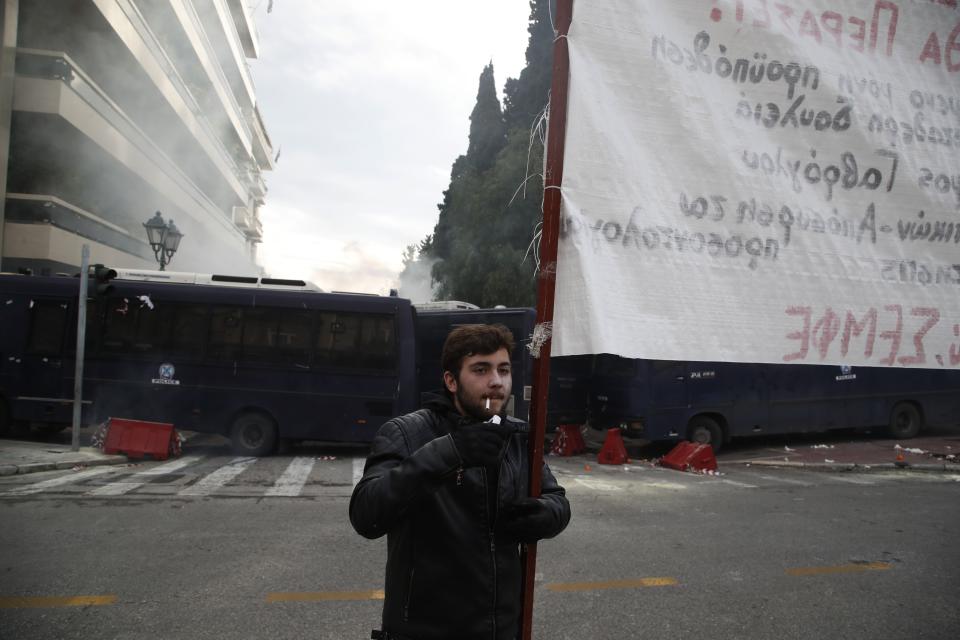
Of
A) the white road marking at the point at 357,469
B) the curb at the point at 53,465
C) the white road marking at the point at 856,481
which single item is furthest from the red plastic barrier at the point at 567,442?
the curb at the point at 53,465

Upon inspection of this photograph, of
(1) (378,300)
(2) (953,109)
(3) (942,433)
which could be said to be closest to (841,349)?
(2) (953,109)

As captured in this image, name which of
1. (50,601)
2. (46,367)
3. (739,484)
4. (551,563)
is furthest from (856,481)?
(46,367)

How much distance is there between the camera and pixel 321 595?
4.59 m

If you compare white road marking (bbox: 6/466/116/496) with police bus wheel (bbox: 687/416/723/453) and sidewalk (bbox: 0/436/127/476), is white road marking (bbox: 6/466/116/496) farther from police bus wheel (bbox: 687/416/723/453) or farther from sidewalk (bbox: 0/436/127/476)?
police bus wheel (bbox: 687/416/723/453)

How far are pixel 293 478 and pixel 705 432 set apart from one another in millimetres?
8059

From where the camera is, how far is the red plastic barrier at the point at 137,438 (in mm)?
10867

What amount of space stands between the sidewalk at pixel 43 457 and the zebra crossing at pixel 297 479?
24 cm

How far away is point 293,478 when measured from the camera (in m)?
9.52

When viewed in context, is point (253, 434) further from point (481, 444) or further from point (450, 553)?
point (481, 444)

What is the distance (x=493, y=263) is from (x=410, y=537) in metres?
27.0

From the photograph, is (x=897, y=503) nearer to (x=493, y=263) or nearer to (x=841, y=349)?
(x=841, y=349)

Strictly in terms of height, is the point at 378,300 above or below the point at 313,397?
above

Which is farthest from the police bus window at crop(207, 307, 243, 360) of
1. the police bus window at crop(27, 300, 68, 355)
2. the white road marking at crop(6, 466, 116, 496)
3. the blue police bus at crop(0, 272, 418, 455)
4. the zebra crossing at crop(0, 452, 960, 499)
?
the police bus window at crop(27, 300, 68, 355)

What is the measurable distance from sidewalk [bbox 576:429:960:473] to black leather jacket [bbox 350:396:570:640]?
10.8 meters
